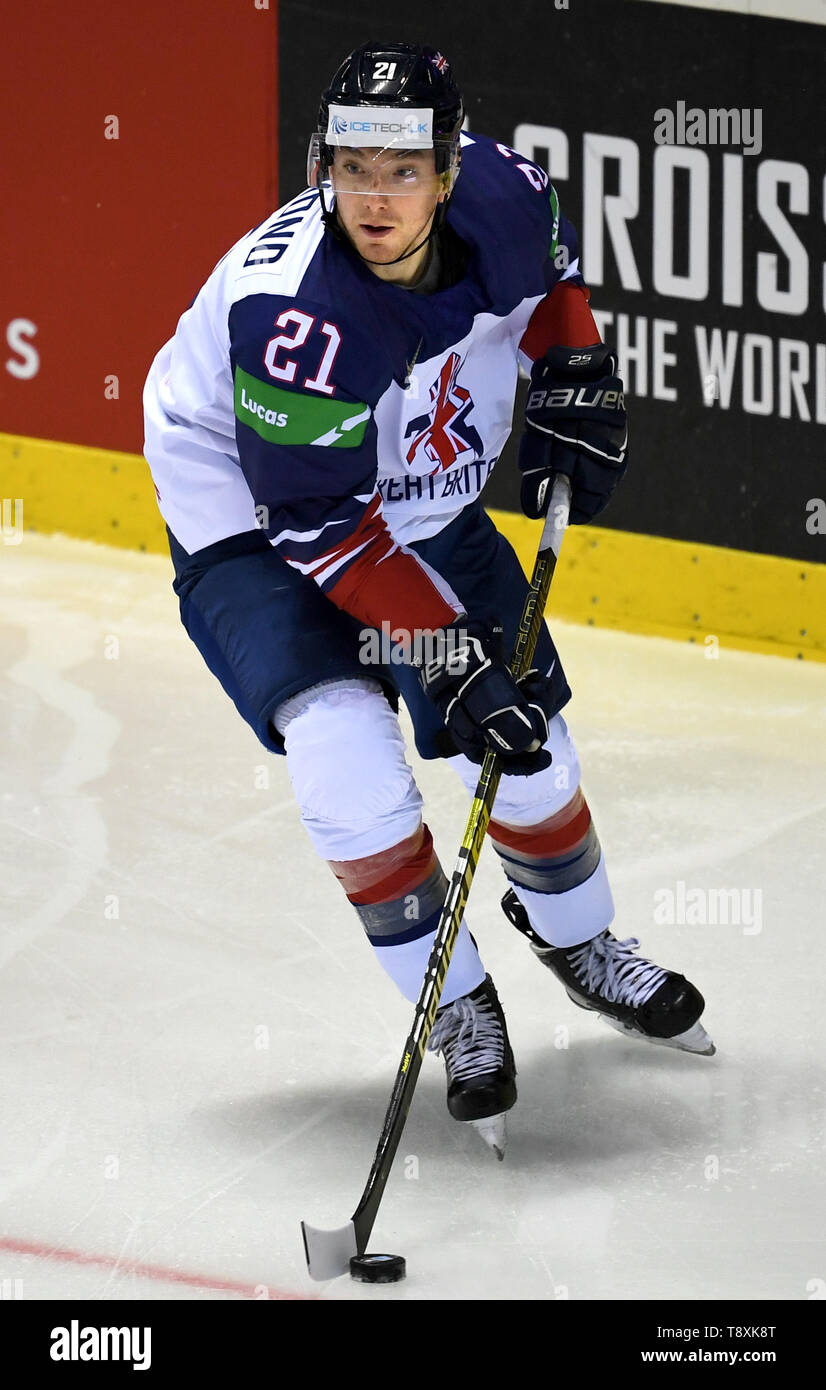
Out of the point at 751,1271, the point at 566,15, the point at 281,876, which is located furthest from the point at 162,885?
the point at 566,15

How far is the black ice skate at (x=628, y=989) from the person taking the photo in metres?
3.03

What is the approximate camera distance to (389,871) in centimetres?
276

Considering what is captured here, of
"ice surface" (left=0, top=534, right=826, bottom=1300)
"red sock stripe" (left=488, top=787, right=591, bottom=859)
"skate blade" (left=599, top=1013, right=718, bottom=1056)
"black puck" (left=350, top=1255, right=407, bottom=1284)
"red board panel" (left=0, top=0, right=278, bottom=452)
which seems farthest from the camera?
"red board panel" (left=0, top=0, right=278, bottom=452)

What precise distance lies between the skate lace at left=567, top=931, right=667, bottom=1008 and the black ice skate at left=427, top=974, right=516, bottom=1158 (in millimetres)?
222

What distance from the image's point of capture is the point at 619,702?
4504mm

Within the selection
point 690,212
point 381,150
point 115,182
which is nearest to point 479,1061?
point 381,150

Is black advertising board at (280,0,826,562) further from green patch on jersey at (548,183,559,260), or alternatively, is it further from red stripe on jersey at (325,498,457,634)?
red stripe on jersey at (325,498,457,634)

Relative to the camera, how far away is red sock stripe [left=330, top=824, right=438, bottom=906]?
2.75 meters

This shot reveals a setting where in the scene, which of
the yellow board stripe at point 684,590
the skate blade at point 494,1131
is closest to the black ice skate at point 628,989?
the skate blade at point 494,1131

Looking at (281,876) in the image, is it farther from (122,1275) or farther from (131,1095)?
(122,1275)

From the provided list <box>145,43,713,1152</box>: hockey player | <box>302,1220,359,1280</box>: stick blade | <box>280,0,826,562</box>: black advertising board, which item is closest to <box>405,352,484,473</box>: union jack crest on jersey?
<box>145,43,713,1152</box>: hockey player

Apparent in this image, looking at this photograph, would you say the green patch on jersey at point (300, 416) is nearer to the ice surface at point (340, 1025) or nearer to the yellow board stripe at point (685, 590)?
the ice surface at point (340, 1025)

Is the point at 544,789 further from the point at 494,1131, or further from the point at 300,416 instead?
the point at 300,416
